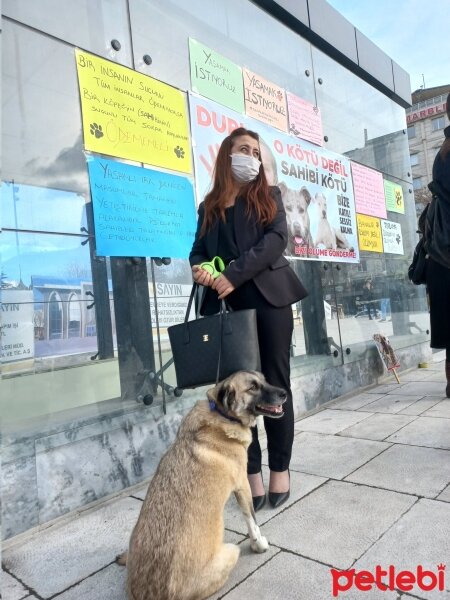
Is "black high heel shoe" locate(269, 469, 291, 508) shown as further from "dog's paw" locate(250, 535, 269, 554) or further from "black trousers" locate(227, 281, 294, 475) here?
"dog's paw" locate(250, 535, 269, 554)

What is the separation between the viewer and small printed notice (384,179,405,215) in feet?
21.5

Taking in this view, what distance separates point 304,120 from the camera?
16.9 feet

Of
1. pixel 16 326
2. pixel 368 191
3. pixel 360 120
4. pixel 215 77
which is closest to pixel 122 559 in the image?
pixel 16 326

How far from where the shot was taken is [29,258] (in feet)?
9.16

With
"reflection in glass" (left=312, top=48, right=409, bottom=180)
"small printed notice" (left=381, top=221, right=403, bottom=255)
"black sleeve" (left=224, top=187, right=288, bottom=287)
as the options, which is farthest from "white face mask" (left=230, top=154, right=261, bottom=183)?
"small printed notice" (left=381, top=221, right=403, bottom=255)

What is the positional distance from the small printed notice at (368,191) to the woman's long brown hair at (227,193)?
372cm

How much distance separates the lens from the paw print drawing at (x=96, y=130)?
10.0 feet

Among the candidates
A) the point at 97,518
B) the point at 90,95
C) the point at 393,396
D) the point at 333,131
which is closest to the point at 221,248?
the point at 90,95

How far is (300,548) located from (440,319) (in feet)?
10.2

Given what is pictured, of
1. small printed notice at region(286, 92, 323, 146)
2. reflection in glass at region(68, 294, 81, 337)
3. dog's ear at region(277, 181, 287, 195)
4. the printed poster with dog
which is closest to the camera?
reflection in glass at region(68, 294, 81, 337)

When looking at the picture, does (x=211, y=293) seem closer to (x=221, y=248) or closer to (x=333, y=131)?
(x=221, y=248)

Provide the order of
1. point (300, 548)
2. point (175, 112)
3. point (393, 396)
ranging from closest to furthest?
point (300, 548) < point (175, 112) < point (393, 396)

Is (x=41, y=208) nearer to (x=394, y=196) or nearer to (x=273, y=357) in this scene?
(x=273, y=357)

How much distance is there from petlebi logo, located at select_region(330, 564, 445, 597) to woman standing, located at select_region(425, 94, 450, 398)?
6.63 feet
